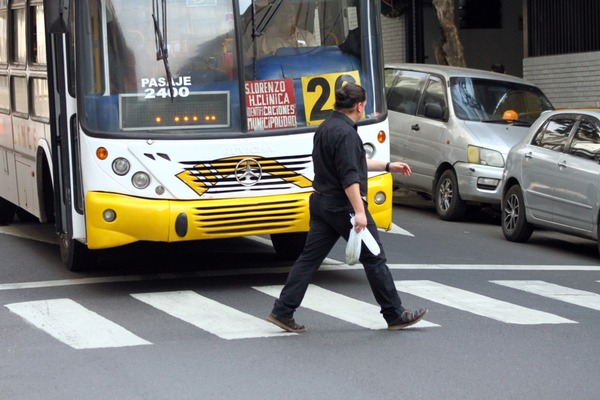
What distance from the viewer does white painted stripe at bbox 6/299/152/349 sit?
8.94 metres

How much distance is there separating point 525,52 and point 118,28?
14.6 metres

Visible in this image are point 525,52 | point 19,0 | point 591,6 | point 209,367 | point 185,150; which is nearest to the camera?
point 209,367

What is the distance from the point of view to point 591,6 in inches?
860

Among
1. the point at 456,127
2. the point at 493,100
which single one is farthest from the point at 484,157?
the point at 493,100

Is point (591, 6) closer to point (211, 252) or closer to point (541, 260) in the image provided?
point (541, 260)

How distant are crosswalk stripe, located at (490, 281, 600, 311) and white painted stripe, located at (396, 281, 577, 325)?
0.61 metres

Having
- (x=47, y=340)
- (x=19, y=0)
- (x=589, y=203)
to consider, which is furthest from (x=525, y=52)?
(x=47, y=340)

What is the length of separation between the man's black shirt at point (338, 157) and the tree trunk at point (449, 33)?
13191 millimetres

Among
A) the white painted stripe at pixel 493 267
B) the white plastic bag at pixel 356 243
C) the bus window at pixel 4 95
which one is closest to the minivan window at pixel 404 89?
the white painted stripe at pixel 493 267

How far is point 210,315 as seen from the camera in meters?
9.96

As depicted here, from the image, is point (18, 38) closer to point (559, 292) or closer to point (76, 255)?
point (76, 255)

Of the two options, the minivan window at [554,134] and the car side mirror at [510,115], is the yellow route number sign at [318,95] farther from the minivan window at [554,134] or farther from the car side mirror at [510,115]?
the car side mirror at [510,115]

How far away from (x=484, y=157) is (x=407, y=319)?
830 cm

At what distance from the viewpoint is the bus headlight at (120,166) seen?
10680 millimetres
